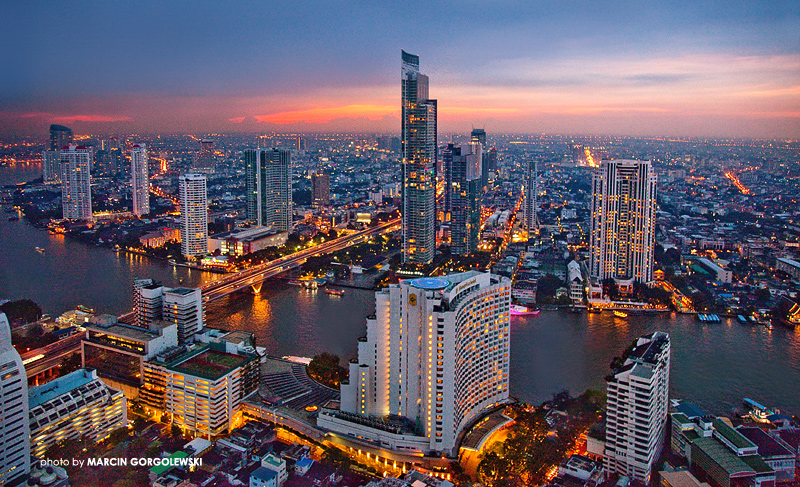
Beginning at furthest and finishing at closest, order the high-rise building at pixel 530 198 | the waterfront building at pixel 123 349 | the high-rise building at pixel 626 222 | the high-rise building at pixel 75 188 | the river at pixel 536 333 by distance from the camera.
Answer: the high-rise building at pixel 75 188 < the high-rise building at pixel 530 198 < the high-rise building at pixel 626 222 < the river at pixel 536 333 < the waterfront building at pixel 123 349

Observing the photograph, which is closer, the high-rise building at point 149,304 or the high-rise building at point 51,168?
the high-rise building at point 149,304

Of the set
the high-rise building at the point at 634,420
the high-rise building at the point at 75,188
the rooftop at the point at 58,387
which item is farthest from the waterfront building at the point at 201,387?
the high-rise building at the point at 75,188

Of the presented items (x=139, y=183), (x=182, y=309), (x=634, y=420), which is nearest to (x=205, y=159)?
(x=139, y=183)

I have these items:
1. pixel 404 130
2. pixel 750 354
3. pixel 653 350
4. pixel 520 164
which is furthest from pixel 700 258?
pixel 520 164

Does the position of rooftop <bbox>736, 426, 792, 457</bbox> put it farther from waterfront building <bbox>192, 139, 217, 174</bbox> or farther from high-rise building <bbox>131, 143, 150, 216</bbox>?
waterfront building <bbox>192, 139, 217, 174</bbox>

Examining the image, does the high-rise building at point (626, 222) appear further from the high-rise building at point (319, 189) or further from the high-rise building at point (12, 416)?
the high-rise building at point (319, 189)

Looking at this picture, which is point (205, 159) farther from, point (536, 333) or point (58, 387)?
point (58, 387)

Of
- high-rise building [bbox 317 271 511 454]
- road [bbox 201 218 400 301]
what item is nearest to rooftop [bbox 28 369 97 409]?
high-rise building [bbox 317 271 511 454]
